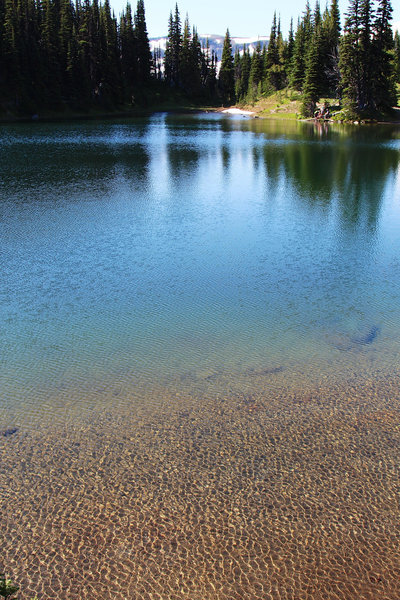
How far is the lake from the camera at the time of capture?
470 cm

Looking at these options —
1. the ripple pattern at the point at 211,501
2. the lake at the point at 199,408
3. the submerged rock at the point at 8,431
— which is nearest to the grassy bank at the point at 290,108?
the lake at the point at 199,408

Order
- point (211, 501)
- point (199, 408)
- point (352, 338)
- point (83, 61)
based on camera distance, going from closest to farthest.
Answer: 1. point (211, 501)
2. point (199, 408)
3. point (352, 338)
4. point (83, 61)

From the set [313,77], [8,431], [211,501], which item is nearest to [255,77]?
[313,77]

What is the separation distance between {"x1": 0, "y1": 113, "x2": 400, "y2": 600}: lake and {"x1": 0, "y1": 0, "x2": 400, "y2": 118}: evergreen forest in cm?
5657

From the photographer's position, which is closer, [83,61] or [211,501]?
[211,501]

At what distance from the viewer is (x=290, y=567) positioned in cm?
464

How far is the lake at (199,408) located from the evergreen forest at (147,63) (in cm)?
5657

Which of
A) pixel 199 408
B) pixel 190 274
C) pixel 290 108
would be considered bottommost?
pixel 199 408

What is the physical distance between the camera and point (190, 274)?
12.6m

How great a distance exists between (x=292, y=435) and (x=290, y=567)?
202 centimetres

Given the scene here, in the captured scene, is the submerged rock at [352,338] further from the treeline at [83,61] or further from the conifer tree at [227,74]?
the conifer tree at [227,74]

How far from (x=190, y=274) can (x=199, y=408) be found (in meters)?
5.98

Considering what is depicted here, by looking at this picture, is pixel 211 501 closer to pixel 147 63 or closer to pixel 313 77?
pixel 313 77

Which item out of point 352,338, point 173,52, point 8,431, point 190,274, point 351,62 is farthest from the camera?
point 173,52
